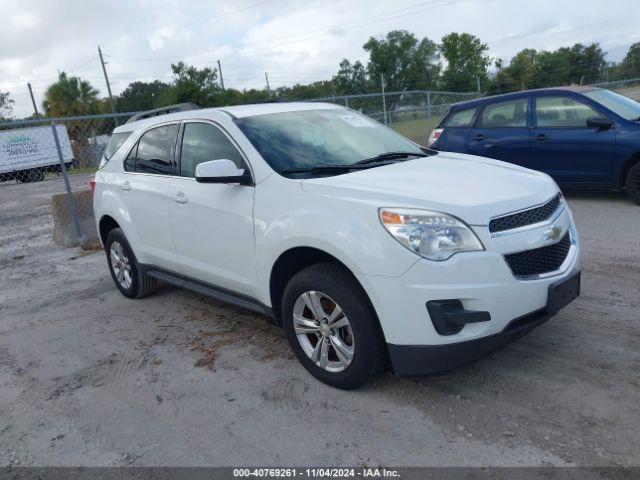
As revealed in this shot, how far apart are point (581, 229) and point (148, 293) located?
5.00 m

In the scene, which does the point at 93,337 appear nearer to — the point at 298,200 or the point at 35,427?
the point at 35,427

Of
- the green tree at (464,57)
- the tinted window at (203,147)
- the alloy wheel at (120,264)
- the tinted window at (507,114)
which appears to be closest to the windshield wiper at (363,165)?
the tinted window at (203,147)

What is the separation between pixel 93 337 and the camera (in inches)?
193

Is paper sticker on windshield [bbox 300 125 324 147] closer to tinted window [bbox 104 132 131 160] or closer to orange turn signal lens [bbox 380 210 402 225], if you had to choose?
orange turn signal lens [bbox 380 210 402 225]

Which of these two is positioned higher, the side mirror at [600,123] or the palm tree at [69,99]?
the palm tree at [69,99]

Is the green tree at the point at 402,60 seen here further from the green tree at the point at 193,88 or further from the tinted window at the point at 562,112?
the tinted window at the point at 562,112

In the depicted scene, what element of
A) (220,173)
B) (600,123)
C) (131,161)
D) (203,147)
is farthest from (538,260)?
(600,123)

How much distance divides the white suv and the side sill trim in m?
0.02

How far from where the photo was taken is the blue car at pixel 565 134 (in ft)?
24.6

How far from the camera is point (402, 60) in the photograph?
78625 mm

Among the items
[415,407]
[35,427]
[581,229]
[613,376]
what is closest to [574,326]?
[613,376]

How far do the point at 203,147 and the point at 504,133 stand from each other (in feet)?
18.3

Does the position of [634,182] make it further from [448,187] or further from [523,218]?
[448,187]

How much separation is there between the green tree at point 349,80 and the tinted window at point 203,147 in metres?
62.2
